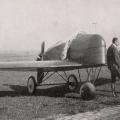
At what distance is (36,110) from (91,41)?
3.48 m

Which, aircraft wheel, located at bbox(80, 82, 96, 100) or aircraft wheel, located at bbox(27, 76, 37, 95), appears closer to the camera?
aircraft wheel, located at bbox(80, 82, 96, 100)

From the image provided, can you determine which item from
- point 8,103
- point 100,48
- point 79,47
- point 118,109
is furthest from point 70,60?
point 118,109

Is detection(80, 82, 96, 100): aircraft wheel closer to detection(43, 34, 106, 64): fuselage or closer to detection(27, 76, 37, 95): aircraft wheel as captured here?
detection(43, 34, 106, 64): fuselage

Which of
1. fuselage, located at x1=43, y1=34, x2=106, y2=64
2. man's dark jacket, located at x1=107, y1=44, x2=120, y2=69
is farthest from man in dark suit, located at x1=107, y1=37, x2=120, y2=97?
fuselage, located at x1=43, y1=34, x2=106, y2=64

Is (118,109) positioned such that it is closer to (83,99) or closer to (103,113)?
(103,113)

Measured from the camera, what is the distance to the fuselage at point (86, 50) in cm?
966

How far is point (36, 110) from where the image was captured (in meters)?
7.41

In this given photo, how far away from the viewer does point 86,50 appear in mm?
9906

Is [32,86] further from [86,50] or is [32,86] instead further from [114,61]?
[114,61]

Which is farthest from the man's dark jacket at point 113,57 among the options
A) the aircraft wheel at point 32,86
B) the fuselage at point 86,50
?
the aircraft wheel at point 32,86

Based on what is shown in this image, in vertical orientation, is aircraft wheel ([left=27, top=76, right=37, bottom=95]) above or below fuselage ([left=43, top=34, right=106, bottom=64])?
below

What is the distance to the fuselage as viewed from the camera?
9.66m

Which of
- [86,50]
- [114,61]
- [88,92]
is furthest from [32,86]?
[114,61]

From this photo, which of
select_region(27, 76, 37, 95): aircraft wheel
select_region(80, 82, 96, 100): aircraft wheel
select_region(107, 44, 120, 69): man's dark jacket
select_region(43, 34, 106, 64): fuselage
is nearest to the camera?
select_region(80, 82, 96, 100): aircraft wheel
